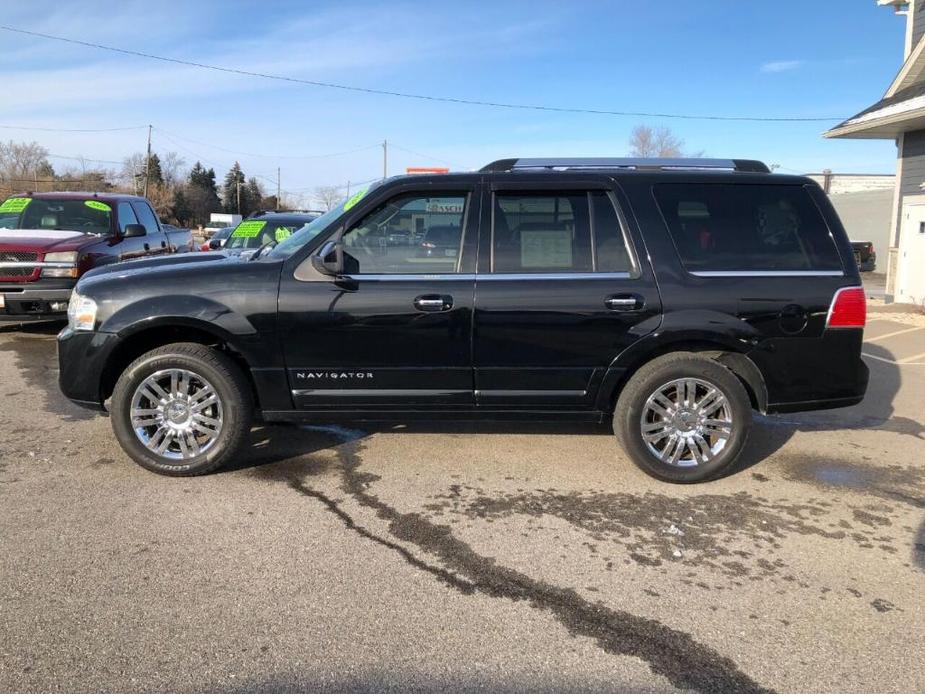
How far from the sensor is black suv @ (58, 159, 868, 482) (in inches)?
171

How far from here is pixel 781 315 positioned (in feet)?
14.4

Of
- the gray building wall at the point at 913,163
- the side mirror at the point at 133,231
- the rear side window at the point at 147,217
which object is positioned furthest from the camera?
the gray building wall at the point at 913,163

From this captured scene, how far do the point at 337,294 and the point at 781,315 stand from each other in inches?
108

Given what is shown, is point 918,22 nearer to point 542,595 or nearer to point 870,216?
point 542,595

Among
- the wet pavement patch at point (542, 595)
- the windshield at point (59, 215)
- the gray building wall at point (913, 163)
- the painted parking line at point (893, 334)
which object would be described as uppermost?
the gray building wall at point (913, 163)

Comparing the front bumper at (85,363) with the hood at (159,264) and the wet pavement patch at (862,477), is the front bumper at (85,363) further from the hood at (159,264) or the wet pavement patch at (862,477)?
the wet pavement patch at (862,477)

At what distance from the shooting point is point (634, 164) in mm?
4746

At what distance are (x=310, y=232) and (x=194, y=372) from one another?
1176 millimetres

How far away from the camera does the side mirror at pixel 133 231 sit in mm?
9414

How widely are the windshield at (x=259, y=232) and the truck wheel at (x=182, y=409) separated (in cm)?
709

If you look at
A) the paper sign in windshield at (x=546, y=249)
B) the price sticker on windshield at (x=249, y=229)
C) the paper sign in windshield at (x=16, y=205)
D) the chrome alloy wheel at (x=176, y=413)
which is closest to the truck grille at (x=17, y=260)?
the paper sign in windshield at (x=16, y=205)

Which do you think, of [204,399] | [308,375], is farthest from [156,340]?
[308,375]

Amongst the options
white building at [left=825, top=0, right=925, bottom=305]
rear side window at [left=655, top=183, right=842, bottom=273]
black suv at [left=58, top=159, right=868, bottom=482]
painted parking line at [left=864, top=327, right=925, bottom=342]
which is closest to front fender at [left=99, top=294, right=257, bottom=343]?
black suv at [left=58, top=159, right=868, bottom=482]

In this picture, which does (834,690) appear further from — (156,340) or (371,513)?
(156,340)
